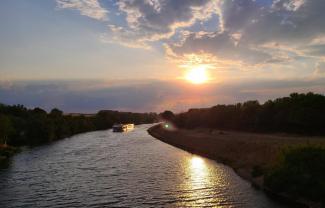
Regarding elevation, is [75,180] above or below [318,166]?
below

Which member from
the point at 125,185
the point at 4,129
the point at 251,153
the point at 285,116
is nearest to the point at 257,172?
the point at 251,153

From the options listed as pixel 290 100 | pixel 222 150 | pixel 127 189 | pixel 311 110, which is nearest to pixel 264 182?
pixel 127 189

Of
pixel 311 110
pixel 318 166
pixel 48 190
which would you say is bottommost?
pixel 48 190

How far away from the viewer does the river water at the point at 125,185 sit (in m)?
32.3

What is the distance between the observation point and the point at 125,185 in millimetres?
39375

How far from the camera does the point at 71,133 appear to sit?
148750 mm

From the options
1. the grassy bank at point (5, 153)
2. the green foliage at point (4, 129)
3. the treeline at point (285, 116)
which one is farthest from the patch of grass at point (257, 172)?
the green foliage at point (4, 129)

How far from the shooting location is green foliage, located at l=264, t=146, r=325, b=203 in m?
30.8

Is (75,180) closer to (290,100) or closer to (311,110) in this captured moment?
(311,110)

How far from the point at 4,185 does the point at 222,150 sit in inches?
1450

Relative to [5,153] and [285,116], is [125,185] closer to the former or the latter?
[5,153]

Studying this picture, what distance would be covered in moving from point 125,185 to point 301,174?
16.4m

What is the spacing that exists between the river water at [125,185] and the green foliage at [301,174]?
2034 mm

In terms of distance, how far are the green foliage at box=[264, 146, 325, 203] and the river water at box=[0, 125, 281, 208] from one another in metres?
2.03
